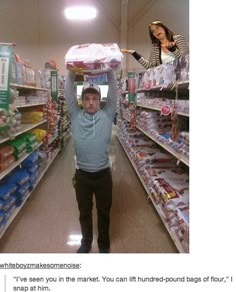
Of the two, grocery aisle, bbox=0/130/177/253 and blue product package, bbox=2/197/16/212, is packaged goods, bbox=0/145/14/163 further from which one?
grocery aisle, bbox=0/130/177/253

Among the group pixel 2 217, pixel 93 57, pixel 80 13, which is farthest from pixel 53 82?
pixel 80 13

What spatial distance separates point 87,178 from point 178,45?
1.46 m

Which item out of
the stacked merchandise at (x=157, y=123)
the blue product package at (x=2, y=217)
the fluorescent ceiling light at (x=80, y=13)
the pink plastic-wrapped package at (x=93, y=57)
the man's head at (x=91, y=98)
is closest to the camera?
the pink plastic-wrapped package at (x=93, y=57)

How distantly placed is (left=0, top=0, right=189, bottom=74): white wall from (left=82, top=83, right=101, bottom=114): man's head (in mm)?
5569

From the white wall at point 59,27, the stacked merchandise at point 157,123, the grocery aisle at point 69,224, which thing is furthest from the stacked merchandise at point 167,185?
the white wall at point 59,27

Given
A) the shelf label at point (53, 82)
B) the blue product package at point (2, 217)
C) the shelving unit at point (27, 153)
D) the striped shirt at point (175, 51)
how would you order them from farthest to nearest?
1. the shelf label at point (53, 82)
2. the striped shirt at point (175, 51)
3. the shelving unit at point (27, 153)
4. the blue product package at point (2, 217)

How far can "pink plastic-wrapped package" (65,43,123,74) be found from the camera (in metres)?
1.17

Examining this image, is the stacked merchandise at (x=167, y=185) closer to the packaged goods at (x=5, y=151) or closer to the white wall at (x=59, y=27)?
the packaged goods at (x=5, y=151)

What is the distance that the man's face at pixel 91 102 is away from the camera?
1.42 metres

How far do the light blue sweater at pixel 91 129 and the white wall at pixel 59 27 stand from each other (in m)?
5.54

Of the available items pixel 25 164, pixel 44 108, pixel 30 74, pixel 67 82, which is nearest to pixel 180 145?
pixel 67 82

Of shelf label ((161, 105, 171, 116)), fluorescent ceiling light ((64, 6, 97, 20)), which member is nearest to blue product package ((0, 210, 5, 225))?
shelf label ((161, 105, 171, 116))
